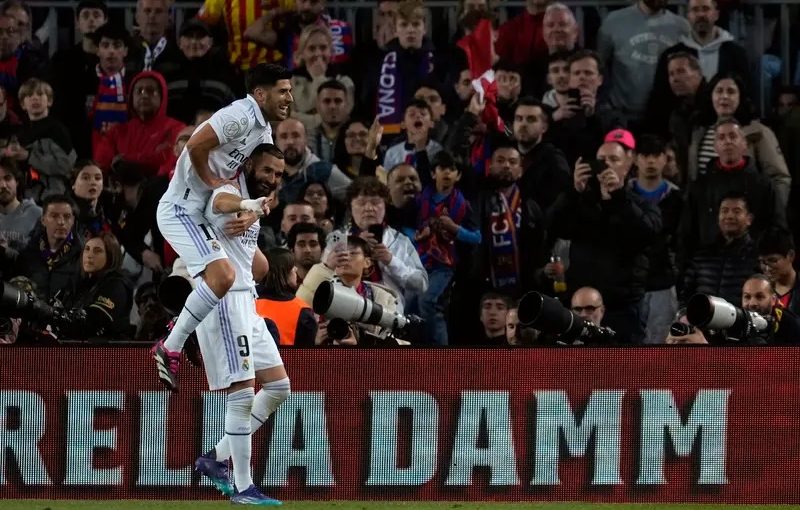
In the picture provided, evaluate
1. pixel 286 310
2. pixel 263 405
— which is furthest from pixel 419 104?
Result: pixel 263 405

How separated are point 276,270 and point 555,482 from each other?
7.23 ft

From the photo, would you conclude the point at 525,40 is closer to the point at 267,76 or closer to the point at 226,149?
the point at 267,76

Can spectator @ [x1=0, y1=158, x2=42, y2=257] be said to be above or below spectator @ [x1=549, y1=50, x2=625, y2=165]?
below

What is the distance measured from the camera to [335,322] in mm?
10250

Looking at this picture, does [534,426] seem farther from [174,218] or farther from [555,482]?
[174,218]

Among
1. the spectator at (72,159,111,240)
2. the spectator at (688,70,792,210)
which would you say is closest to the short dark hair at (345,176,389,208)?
the spectator at (72,159,111,240)

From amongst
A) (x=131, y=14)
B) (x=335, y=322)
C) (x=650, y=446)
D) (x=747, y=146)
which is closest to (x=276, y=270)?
(x=335, y=322)

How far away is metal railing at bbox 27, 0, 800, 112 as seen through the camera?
15953mm

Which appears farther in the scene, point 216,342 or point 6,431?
point 6,431

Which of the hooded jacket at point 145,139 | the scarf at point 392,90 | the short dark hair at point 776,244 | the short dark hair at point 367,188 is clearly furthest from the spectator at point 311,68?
the short dark hair at point 776,244

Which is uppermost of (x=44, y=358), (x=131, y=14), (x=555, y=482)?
(x=131, y=14)

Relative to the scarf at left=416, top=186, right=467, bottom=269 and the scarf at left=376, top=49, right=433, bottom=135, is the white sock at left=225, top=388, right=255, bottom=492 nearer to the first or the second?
the scarf at left=416, top=186, right=467, bottom=269

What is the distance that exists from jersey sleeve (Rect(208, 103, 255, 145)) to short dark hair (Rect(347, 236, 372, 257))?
118 inches

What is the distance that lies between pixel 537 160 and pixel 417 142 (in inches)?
40.1
